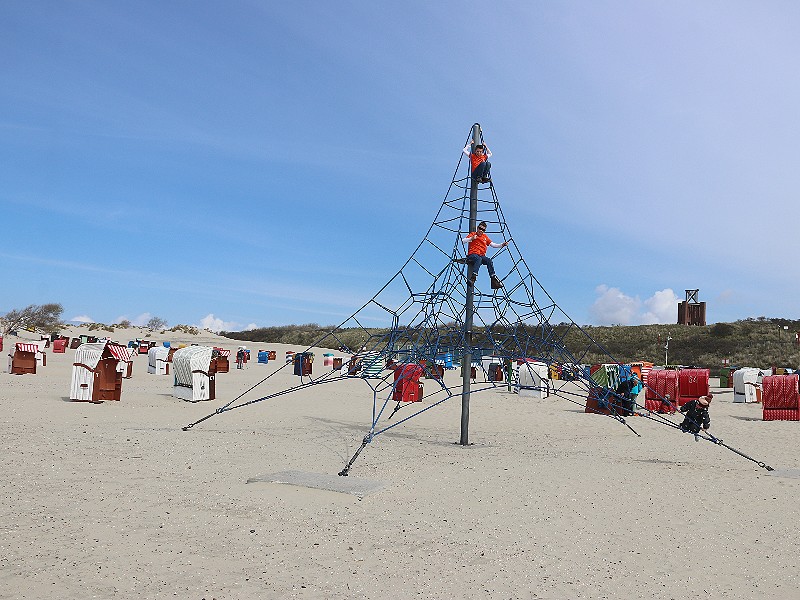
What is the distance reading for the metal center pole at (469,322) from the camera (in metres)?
13.2

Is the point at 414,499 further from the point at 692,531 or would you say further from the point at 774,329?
the point at 774,329

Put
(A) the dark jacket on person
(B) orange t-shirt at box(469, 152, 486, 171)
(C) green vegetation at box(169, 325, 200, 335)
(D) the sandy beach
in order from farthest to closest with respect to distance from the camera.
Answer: (C) green vegetation at box(169, 325, 200, 335) < (A) the dark jacket on person < (B) orange t-shirt at box(469, 152, 486, 171) < (D) the sandy beach

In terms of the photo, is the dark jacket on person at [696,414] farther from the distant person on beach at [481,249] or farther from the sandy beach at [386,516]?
the distant person on beach at [481,249]

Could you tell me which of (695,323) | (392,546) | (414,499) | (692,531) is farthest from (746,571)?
(695,323)

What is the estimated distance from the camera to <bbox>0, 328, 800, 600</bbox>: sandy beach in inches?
225

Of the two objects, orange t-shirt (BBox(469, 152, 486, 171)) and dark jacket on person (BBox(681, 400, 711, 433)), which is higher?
orange t-shirt (BBox(469, 152, 486, 171))

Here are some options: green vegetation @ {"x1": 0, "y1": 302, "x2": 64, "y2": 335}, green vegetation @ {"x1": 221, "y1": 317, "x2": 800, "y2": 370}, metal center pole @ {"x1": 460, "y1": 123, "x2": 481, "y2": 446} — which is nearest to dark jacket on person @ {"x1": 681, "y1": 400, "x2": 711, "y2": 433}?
metal center pole @ {"x1": 460, "y1": 123, "x2": 481, "y2": 446}

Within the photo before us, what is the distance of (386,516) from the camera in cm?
779

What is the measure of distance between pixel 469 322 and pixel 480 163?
3240mm

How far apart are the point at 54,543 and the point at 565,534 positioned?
16.7 ft

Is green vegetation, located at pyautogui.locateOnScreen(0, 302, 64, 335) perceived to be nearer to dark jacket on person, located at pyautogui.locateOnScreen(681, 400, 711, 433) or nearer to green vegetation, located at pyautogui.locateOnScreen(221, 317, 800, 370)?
green vegetation, located at pyautogui.locateOnScreen(221, 317, 800, 370)

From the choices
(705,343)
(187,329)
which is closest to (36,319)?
(187,329)

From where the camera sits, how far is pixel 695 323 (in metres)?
76.8

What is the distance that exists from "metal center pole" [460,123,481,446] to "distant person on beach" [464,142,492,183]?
0.10m
